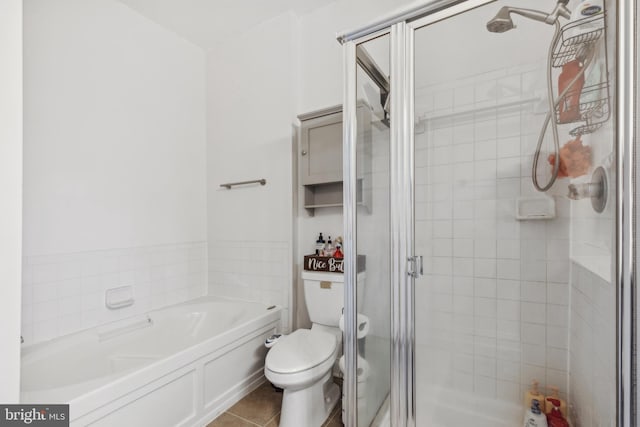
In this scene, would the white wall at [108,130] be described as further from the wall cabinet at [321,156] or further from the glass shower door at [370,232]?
the glass shower door at [370,232]

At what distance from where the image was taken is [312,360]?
1541 millimetres

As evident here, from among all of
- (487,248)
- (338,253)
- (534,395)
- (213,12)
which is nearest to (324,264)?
(338,253)

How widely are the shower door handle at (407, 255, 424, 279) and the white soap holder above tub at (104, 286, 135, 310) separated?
1973mm

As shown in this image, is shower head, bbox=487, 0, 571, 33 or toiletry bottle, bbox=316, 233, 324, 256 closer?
shower head, bbox=487, 0, 571, 33

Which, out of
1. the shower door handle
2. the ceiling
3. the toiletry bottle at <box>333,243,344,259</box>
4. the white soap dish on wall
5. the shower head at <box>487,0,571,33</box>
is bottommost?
the toiletry bottle at <box>333,243,344,259</box>

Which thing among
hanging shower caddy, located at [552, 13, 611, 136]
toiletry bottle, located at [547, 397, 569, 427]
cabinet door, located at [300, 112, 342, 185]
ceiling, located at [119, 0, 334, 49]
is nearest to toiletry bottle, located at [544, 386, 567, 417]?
toiletry bottle, located at [547, 397, 569, 427]

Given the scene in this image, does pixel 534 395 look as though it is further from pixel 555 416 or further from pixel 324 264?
pixel 324 264

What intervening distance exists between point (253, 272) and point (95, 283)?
1.05 meters

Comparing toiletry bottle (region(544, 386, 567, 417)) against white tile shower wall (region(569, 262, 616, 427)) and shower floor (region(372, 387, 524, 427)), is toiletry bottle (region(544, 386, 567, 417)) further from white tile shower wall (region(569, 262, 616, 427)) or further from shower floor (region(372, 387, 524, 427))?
shower floor (region(372, 387, 524, 427))

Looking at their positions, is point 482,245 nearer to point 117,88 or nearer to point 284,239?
point 284,239

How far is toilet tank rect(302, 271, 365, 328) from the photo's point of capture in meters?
1.88

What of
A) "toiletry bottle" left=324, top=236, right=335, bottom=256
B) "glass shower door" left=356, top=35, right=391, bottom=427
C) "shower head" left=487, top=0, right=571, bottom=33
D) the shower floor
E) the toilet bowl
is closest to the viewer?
"shower head" left=487, top=0, right=571, bottom=33

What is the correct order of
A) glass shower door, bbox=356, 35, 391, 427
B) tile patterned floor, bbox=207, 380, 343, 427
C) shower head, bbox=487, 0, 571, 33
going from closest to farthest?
1. shower head, bbox=487, 0, 571, 33
2. glass shower door, bbox=356, 35, 391, 427
3. tile patterned floor, bbox=207, 380, 343, 427

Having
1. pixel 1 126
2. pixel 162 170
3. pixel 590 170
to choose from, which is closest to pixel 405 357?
pixel 590 170
